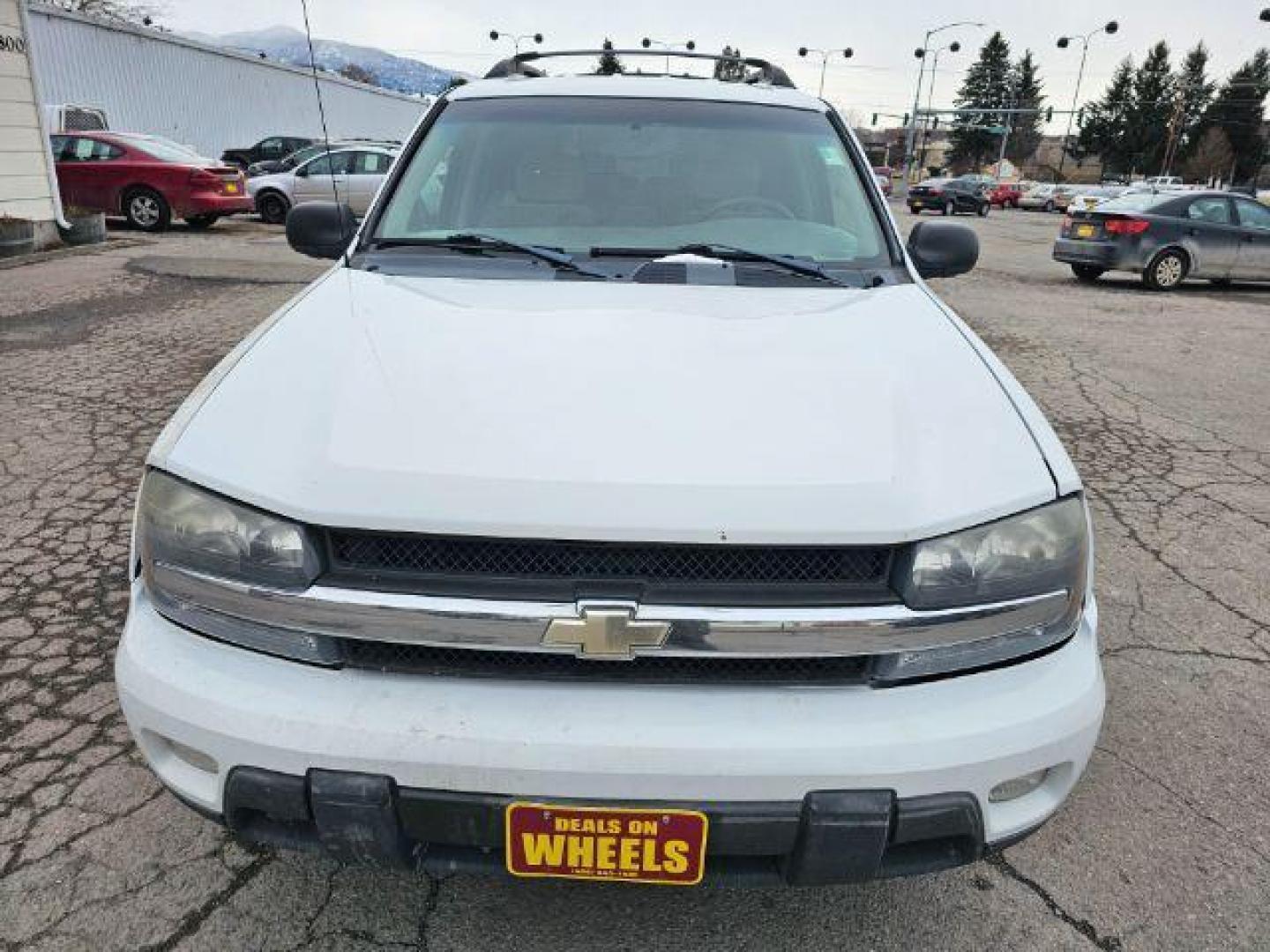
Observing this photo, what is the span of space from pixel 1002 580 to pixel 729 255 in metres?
1.32

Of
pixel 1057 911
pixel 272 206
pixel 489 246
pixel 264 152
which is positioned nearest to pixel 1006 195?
pixel 264 152

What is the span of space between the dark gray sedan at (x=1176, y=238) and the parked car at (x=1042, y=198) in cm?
3658

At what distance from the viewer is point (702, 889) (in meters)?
1.88

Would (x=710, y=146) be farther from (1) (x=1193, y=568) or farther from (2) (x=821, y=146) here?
(1) (x=1193, y=568)

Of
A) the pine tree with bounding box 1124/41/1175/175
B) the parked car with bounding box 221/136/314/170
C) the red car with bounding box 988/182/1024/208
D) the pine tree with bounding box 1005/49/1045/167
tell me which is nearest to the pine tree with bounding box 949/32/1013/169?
the pine tree with bounding box 1005/49/1045/167

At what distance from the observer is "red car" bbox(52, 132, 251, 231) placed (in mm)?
13898

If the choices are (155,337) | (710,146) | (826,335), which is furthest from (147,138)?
(826,335)

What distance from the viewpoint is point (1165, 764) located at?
8.36 ft

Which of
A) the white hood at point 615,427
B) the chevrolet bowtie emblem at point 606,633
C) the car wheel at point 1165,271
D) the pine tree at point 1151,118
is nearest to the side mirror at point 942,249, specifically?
the white hood at point 615,427

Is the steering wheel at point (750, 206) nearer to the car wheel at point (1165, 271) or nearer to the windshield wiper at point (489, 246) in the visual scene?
the windshield wiper at point (489, 246)

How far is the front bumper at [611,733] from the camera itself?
148 cm

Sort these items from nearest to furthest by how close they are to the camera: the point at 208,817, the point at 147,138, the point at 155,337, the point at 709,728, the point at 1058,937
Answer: the point at 709,728
the point at 208,817
the point at 1058,937
the point at 155,337
the point at 147,138

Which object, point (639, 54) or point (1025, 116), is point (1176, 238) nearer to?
point (639, 54)

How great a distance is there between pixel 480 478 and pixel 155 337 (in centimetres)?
658
